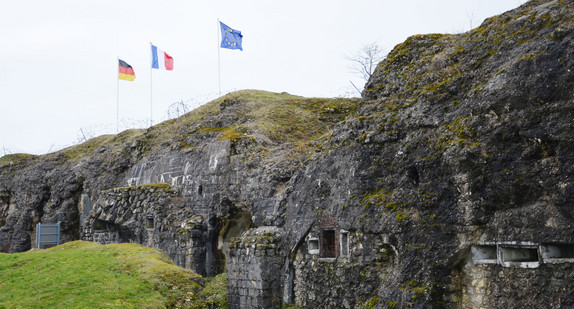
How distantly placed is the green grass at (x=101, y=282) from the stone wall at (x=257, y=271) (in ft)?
A: 3.33

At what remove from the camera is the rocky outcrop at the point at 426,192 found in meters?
11.3

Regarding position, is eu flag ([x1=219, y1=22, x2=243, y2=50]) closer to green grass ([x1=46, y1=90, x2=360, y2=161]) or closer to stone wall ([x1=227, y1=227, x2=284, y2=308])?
green grass ([x1=46, y1=90, x2=360, y2=161])

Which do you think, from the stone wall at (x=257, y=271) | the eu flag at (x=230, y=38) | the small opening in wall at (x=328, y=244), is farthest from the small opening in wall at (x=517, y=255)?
the eu flag at (x=230, y=38)

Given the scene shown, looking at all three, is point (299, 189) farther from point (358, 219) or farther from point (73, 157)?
point (73, 157)

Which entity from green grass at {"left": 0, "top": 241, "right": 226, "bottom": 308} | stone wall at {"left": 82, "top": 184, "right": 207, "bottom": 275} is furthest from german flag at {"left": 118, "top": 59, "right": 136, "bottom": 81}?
green grass at {"left": 0, "top": 241, "right": 226, "bottom": 308}

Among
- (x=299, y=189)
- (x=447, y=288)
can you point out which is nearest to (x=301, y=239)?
(x=299, y=189)

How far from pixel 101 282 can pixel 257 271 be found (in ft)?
17.6

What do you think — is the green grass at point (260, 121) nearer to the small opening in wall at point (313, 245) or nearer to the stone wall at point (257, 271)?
the stone wall at point (257, 271)

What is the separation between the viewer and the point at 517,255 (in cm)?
1172

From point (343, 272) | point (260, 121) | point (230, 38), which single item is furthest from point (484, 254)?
point (230, 38)

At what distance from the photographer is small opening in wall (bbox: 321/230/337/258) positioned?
16.6 meters

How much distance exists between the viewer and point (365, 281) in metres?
14.9

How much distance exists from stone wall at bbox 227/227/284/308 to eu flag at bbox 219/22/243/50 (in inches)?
774

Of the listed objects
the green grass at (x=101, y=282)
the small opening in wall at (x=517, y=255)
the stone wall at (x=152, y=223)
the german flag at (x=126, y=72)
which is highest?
the german flag at (x=126, y=72)
